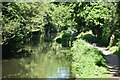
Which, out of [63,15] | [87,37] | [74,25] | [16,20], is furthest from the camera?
[87,37]

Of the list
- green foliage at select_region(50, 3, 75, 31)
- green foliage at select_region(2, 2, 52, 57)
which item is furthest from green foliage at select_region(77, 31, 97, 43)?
green foliage at select_region(2, 2, 52, 57)

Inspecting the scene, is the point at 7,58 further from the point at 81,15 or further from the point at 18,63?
the point at 81,15

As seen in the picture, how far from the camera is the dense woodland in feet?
65.1

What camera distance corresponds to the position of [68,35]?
47531mm

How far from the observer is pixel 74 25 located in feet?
127

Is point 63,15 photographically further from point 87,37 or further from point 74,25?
point 87,37

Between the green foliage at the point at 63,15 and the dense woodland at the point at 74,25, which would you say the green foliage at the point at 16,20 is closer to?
the dense woodland at the point at 74,25

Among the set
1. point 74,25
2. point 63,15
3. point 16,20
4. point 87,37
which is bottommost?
point 87,37

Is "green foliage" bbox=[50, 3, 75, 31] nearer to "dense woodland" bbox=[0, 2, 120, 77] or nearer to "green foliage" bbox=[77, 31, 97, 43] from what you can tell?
"dense woodland" bbox=[0, 2, 120, 77]

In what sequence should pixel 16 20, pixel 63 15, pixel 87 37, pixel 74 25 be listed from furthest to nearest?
1. pixel 87 37
2. pixel 63 15
3. pixel 74 25
4. pixel 16 20

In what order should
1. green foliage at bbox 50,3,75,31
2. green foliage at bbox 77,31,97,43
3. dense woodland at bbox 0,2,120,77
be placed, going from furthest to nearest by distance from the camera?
1. green foliage at bbox 77,31,97,43
2. green foliage at bbox 50,3,75,31
3. dense woodland at bbox 0,2,120,77

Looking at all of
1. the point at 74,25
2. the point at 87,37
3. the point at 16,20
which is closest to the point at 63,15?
the point at 74,25

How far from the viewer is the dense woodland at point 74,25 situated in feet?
65.1

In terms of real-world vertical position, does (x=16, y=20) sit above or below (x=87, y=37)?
above
